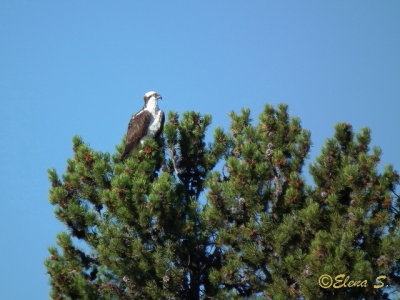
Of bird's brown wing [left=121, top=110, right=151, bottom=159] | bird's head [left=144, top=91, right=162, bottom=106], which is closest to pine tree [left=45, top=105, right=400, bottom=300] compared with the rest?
bird's brown wing [left=121, top=110, right=151, bottom=159]

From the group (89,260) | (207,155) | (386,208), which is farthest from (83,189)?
(386,208)

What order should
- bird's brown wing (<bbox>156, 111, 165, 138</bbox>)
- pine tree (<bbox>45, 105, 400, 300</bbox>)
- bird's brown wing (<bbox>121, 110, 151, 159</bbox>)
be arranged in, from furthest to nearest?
bird's brown wing (<bbox>156, 111, 165, 138</bbox>) < bird's brown wing (<bbox>121, 110, 151, 159</bbox>) < pine tree (<bbox>45, 105, 400, 300</bbox>)

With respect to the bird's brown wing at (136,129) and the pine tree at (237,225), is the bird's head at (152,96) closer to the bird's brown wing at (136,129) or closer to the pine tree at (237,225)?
the bird's brown wing at (136,129)

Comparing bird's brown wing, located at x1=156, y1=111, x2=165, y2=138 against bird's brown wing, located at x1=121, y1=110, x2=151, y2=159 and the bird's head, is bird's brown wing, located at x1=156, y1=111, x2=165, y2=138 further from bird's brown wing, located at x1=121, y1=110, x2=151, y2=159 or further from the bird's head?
the bird's head

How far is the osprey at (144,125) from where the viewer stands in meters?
14.1

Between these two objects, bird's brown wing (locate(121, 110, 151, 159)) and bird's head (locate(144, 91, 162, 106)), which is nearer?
bird's brown wing (locate(121, 110, 151, 159))

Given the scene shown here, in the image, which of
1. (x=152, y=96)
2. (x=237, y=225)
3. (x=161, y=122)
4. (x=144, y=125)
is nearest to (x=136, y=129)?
(x=144, y=125)

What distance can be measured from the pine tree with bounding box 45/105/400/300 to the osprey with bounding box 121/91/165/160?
A: 3.57 feet

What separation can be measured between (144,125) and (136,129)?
193 mm

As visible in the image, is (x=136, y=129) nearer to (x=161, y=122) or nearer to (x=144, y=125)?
(x=144, y=125)

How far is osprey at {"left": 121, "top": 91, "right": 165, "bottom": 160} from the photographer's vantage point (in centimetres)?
1411

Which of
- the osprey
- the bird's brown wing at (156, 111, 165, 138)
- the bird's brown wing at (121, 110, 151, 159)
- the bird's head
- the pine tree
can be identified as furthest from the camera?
the bird's head

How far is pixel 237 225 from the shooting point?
39.3 ft

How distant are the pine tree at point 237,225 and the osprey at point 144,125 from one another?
1.09m
